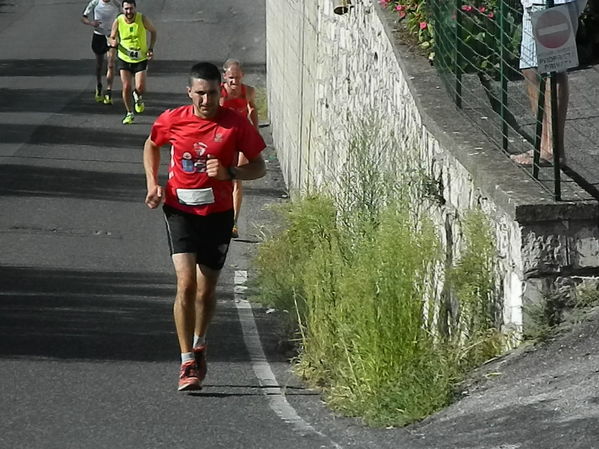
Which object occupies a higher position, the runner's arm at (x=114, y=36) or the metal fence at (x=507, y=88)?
the metal fence at (x=507, y=88)

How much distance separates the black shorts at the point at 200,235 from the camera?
9.22m

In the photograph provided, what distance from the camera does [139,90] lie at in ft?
71.7

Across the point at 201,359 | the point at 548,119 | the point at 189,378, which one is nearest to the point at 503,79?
the point at 548,119

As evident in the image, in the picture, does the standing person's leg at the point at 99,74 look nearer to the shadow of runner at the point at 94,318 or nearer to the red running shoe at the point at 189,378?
the shadow of runner at the point at 94,318

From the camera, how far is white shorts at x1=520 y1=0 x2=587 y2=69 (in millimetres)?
8902

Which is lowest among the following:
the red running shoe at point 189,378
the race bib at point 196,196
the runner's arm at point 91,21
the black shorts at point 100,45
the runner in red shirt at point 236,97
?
the black shorts at point 100,45

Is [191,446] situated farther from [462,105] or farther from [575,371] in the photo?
[462,105]

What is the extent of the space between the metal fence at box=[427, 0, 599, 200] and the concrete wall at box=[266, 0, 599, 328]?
0.45 feet

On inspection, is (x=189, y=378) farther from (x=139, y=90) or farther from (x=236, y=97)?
(x=139, y=90)

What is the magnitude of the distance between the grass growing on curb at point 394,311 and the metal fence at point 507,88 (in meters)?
0.56

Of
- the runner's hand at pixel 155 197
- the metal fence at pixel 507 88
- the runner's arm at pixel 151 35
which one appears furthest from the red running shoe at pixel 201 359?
the runner's arm at pixel 151 35

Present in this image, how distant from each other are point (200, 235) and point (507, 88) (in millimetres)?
2162

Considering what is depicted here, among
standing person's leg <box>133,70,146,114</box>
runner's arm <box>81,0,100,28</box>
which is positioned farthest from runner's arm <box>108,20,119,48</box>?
runner's arm <box>81,0,100,28</box>

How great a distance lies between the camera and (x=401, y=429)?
759 cm
